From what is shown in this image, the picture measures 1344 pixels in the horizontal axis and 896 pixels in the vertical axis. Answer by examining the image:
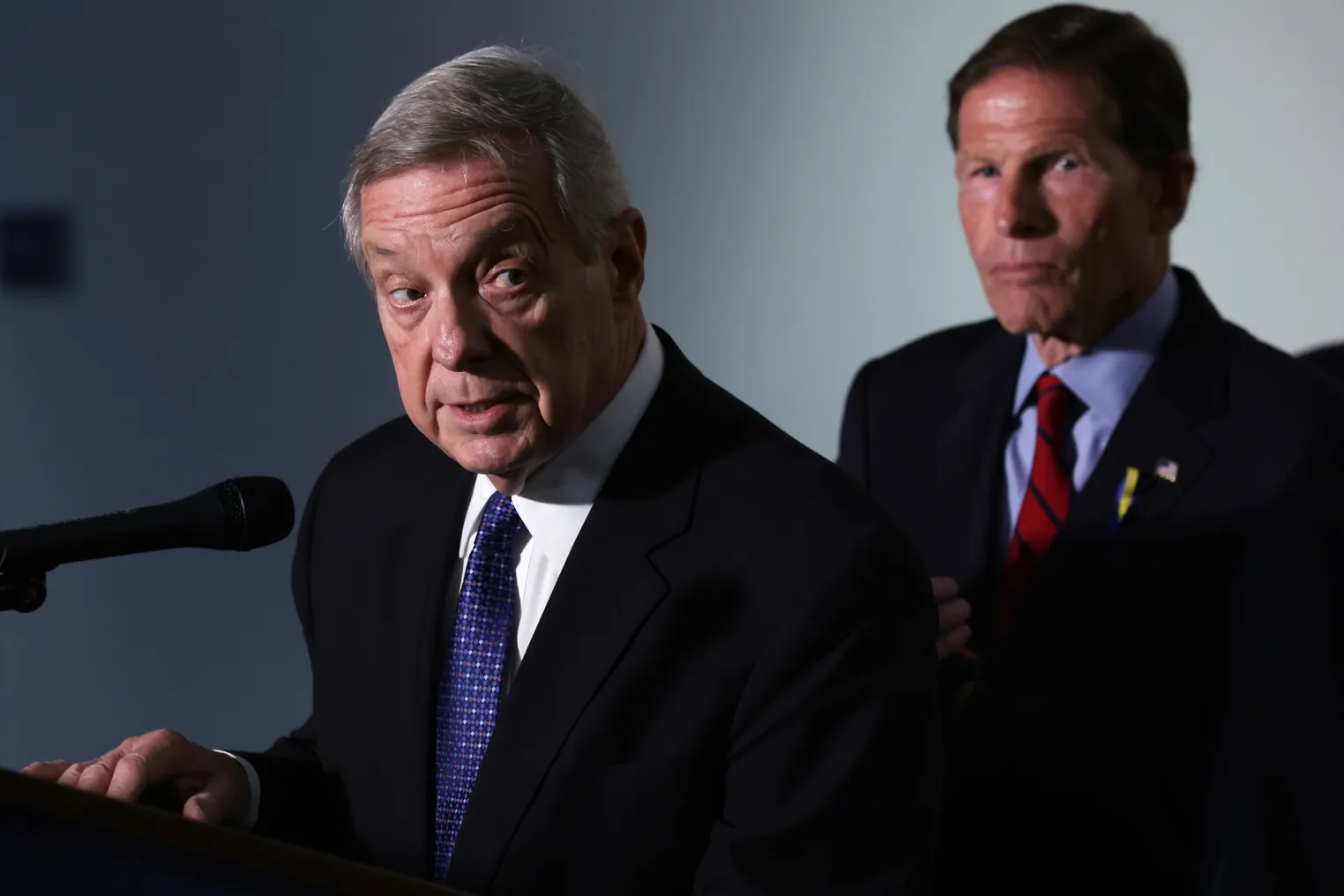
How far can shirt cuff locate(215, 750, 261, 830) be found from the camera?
1.33 m

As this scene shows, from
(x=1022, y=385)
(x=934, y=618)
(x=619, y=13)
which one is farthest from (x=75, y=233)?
(x=934, y=618)

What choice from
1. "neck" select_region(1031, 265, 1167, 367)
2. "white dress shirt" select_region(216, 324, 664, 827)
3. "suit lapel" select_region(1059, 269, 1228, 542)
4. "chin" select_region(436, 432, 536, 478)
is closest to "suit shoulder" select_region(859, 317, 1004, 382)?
"neck" select_region(1031, 265, 1167, 367)

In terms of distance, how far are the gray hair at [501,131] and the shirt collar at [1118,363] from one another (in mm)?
722

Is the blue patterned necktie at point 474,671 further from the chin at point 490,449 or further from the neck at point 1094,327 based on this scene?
the neck at point 1094,327

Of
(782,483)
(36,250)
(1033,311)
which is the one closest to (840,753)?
(782,483)

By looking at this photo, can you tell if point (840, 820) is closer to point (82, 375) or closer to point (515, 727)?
point (515, 727)

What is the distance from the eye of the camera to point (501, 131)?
122cm

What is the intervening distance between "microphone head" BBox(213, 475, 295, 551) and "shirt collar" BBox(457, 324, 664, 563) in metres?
0.34

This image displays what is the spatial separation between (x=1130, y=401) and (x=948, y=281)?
1030 millimetres

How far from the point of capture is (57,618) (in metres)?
2.61

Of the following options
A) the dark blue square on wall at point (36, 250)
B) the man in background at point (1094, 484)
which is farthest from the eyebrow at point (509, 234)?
the dark blue square on wall at point (36, 250)

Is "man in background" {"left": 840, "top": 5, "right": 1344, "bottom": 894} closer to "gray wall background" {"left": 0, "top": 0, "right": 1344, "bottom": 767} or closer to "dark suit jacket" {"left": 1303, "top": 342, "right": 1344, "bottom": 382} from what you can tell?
"dark suit jacket" {"left": 1303, "top": 342, "right": 1344, "bottom": 382}

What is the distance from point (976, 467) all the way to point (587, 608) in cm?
74

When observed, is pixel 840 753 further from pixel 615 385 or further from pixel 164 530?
pixel 164 530
